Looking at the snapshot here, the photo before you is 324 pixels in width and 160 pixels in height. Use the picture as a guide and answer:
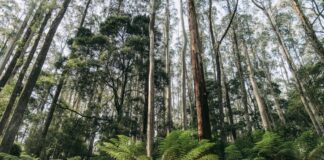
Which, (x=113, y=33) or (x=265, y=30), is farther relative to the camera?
(x=265, y=30)

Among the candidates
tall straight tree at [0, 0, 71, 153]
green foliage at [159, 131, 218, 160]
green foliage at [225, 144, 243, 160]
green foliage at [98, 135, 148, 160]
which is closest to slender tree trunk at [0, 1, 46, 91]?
tall straight tree at [0, 0, 71, 153]

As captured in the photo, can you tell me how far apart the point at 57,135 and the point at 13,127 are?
21.3ft

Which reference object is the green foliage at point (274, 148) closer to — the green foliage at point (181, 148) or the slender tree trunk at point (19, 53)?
the green foliage at point (181, 148)

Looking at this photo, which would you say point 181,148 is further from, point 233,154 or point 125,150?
point 233,154

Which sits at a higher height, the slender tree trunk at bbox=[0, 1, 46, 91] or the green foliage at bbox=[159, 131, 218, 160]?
the slender tree trunk at bbox=[0, 1, 46, 91]

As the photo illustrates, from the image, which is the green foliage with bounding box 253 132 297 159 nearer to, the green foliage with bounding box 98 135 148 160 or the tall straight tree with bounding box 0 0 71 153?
the green foliage with bounding box 98 135 148 160

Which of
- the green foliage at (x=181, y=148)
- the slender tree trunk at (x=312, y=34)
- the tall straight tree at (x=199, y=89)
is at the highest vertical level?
the slender tree trunk at (x=312, y=34)

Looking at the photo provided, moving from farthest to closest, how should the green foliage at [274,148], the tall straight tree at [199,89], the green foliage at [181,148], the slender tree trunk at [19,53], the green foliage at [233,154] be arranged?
the slender tree trunk at [19,53]
the tall straight tree at [199,89]
the green foliage at [233,154]
the green foliage at [274,148]
the green foliage at [181,148]

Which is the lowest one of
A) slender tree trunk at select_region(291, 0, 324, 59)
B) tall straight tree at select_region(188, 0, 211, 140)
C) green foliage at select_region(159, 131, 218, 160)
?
green foliage at select_region(159, 131, 218, 160)

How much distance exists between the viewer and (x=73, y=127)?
45.9 ft

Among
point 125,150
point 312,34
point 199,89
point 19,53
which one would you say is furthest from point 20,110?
point 312,34

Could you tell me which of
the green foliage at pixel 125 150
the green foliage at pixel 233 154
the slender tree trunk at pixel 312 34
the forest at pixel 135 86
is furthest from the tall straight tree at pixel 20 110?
the slender tree trunk at pixel 312 34

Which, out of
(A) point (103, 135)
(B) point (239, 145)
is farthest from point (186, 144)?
(A) point (103, 135)

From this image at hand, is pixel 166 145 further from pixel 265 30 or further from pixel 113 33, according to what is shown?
pixel 265 30
